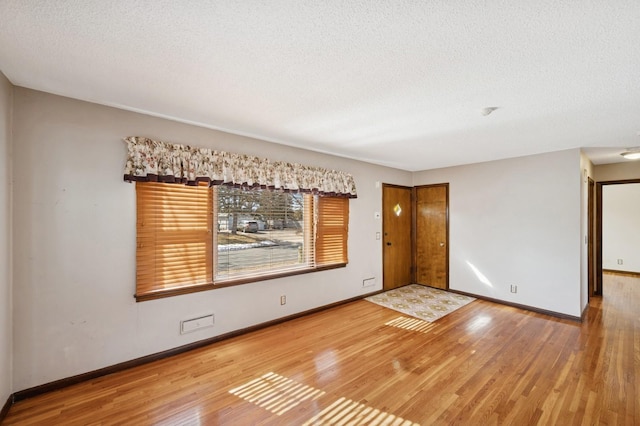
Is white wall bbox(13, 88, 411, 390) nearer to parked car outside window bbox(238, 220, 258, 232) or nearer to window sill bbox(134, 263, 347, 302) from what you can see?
window sill bbox(134, 263, 347, 302)

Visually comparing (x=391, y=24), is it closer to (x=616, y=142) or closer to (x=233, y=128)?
(x=233, y=128)

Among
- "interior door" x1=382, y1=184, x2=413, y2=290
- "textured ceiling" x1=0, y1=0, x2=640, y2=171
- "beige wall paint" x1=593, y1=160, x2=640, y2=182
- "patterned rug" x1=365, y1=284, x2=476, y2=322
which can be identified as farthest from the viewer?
"interior door" x1=382, y1=184, x2=413, y2=290

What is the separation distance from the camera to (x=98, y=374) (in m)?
2.46

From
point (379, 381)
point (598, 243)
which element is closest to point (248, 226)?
point (379, 381)

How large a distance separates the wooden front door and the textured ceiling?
2.55 metres

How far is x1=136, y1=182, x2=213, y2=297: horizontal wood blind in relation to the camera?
2.69m

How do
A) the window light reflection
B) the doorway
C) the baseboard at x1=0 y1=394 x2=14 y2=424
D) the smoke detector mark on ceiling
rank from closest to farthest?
the baseboard at x1=0 y1=394 x2=14 y2=424
the smoke detector mark on ceiling
the window light reflection
the doorway

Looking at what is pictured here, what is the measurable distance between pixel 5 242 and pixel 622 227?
10.8m

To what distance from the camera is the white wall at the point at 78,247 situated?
2195 mm

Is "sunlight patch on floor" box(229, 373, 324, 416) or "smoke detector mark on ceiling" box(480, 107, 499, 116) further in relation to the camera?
"smoke detector mark on ceiling" box(480, 107, 499, 116)

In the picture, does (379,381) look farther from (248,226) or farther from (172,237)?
(172,237)

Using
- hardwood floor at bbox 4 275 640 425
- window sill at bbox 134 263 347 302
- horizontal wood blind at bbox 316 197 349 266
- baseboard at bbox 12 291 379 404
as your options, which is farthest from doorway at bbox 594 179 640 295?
baseboard at bbox 12 291 379 404

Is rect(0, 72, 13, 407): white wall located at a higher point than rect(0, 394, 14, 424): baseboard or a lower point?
higher

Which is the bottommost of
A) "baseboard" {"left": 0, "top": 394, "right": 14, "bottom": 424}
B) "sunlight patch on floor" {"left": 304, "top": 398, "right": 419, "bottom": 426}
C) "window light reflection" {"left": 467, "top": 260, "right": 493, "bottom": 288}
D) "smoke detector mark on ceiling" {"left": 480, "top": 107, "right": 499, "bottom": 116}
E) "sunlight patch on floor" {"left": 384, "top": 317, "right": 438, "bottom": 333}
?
"sunlight patch on floor" {"left": 384, "top": 317, "right": 438, "bottom": 333}
